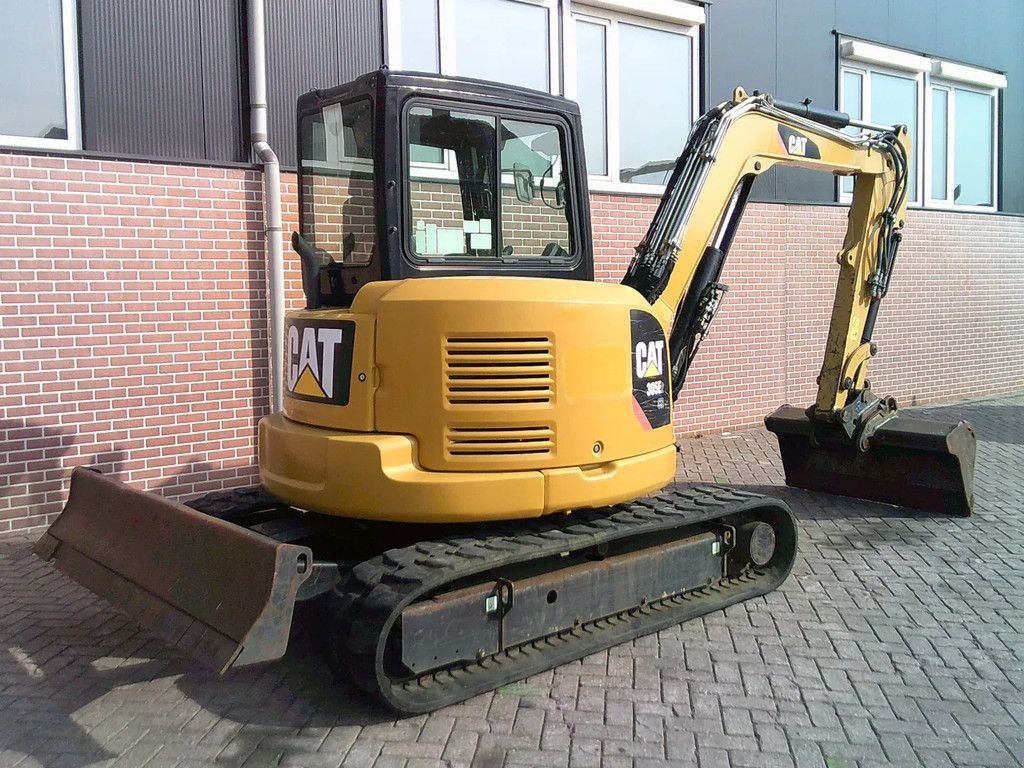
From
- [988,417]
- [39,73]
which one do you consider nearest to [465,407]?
[39,73]

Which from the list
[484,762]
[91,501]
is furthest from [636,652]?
[91,501]

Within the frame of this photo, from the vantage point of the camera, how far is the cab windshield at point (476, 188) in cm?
436

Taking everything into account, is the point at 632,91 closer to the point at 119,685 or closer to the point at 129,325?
the point at 129,325

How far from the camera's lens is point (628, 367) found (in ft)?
15.1

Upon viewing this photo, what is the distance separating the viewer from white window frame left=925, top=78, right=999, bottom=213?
42.2 ft

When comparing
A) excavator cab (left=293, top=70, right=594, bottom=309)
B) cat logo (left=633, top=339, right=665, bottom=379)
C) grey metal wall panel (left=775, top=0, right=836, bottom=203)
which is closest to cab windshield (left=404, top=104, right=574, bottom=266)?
excavator cab (left=293, top=70, right=594, bottom=309)

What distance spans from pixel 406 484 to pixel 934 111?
11665 mm

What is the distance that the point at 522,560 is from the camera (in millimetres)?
4242

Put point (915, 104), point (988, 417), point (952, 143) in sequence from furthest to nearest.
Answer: point (952, 143), point (915, 104), point (988, 417)

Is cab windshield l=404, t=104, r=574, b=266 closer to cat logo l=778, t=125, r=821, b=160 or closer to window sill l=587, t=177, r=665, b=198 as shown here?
cat logo l=778, t=125, r=821, b=160

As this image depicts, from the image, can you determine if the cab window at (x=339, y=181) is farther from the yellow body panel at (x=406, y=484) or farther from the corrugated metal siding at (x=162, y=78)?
the corrugated metal siding at (x=162, y=78)

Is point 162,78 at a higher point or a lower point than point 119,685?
higher

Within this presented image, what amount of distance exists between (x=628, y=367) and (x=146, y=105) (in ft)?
14.1

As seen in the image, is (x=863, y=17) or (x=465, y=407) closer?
Answer: (x=465, y=407)
